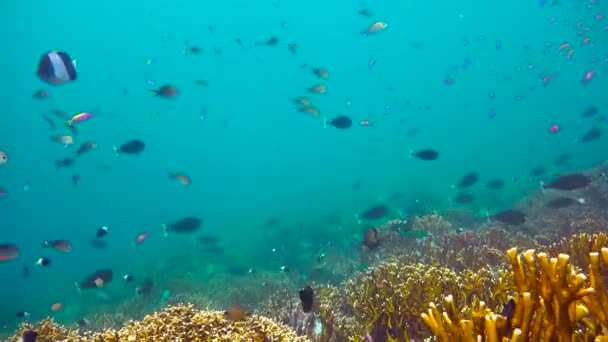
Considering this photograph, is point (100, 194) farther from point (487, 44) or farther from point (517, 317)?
point (487, 44)

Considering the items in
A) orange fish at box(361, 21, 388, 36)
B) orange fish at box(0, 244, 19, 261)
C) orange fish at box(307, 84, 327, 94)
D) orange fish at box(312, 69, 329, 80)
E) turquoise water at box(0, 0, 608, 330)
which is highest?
turquoise water at box(0, 0, 608, 330)

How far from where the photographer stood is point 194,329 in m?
4.69

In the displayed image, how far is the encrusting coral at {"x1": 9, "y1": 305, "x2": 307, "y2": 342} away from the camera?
14.8 ft

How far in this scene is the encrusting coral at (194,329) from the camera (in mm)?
4500

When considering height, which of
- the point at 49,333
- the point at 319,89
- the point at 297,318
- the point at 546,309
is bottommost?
the point at 546,309

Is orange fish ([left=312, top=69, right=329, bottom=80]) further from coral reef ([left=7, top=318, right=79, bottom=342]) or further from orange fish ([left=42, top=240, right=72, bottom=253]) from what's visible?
coral reef ([left=7, top=318, right=79, bottom=342])

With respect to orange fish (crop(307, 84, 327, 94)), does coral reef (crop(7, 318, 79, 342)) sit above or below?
below

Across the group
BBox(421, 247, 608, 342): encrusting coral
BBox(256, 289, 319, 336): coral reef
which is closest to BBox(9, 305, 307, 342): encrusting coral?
BBox(256, 289, 319, 336): coral reef

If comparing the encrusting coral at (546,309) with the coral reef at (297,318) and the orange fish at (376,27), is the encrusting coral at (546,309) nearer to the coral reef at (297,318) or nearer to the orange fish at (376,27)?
the coral reef at (297,318)

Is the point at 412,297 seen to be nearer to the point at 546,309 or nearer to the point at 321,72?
the point at 546,309

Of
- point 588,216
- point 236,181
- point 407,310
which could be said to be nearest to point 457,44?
point 236,181

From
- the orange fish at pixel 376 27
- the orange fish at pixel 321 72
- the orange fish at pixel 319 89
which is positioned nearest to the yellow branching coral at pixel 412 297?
the orange fish at pixel 319 89

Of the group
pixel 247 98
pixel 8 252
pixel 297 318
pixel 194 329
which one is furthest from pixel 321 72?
pixel 247 98

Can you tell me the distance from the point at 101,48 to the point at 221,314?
133579mm
